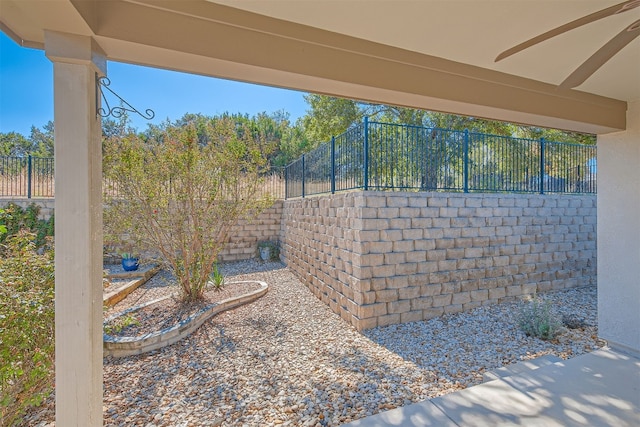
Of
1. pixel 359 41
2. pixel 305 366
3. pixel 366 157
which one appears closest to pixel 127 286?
pixel 305 366

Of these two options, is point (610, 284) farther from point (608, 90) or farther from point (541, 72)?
point (541, 72)

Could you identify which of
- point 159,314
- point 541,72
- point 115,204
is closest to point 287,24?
point 541,72

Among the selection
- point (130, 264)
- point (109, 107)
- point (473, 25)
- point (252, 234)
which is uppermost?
point (473, 25)

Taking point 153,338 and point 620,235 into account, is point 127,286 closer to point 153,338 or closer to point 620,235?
point 153,338

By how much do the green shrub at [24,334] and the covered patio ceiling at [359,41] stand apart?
69.0 inches

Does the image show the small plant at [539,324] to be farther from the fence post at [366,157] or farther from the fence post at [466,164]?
the fence post at [366,157]

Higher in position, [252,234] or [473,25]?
[473,25]

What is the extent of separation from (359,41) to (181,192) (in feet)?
12.2

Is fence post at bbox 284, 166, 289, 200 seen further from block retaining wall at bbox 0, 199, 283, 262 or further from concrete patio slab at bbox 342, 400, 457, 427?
concrete patio slab at bbox 342, 400, 457, 427

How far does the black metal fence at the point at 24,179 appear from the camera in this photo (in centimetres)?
819

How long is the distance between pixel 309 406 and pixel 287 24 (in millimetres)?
2740

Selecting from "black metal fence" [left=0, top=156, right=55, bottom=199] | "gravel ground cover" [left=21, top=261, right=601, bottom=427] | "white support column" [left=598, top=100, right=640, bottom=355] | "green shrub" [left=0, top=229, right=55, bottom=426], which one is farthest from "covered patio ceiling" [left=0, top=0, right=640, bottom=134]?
"black metal fence" [left=0, top=156, right=55, bottom=199]

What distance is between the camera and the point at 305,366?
3154mm

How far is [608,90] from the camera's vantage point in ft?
8.74
